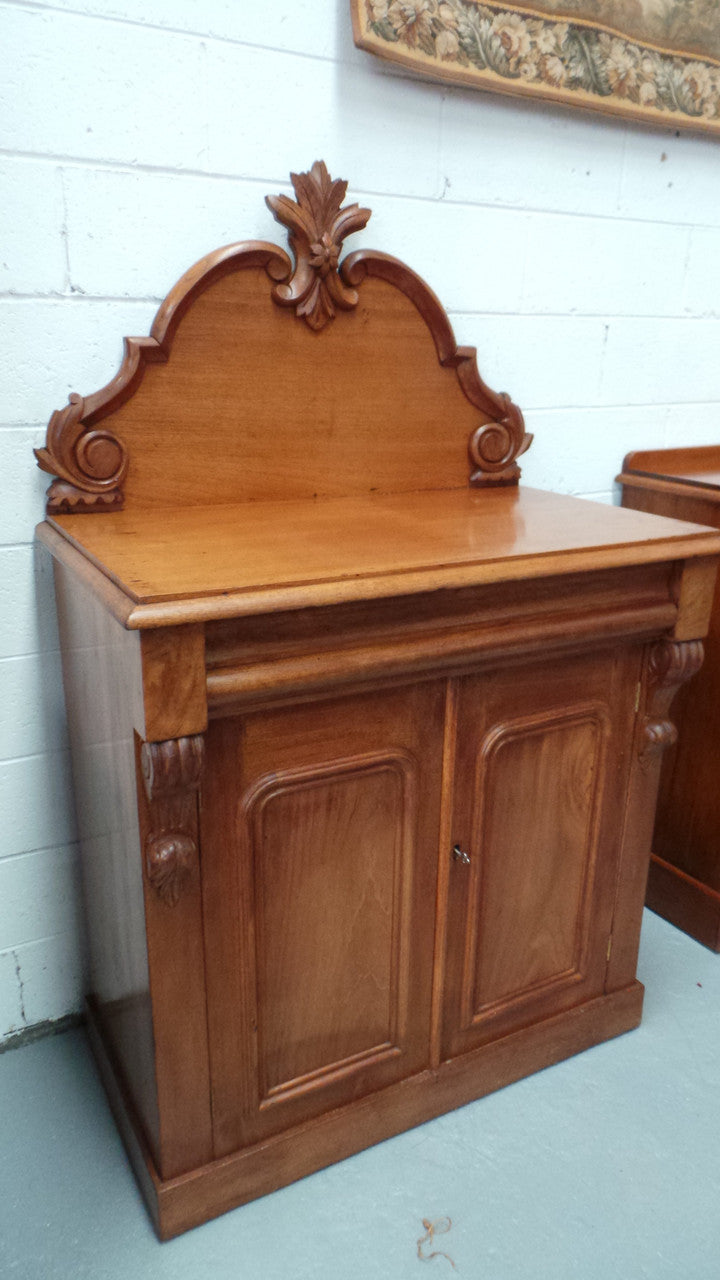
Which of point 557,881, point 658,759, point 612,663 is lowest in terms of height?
point 557,881

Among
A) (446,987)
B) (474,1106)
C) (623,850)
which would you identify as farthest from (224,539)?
(474,1106)

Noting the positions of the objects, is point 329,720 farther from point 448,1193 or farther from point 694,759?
point 694,759

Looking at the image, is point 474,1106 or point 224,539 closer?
point 224,539

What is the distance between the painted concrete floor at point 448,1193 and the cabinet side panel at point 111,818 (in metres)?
0.13

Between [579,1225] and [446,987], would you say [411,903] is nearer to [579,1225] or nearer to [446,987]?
[446,987]

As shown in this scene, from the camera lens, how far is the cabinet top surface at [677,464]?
2018mm

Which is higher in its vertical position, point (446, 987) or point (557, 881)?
point (557, 881)

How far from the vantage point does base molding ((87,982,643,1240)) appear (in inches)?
51.6

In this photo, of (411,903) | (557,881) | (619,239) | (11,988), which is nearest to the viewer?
(411,903)

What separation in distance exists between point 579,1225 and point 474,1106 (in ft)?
0.83

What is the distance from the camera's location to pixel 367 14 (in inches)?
56.6

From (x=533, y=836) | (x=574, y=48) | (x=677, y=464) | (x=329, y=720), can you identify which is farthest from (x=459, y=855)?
(x=574, y=48)

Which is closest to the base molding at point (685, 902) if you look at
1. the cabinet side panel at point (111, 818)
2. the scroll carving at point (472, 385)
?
the scroll carving at point (472, 385)

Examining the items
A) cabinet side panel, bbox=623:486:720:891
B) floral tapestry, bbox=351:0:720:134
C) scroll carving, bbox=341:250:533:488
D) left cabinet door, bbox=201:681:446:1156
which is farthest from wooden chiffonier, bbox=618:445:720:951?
left cabinet door, bbox=201:681:446:1156
